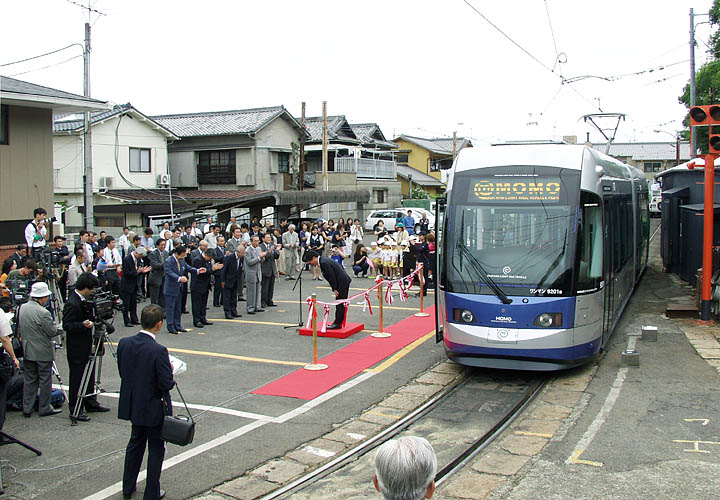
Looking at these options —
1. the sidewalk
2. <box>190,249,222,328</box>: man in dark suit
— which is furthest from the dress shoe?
<box>190,249,222,328</box>: man in dark suit

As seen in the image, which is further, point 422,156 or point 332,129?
point 422,156

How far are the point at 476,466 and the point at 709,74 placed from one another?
1240 inches

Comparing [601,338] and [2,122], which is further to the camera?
[2,122]

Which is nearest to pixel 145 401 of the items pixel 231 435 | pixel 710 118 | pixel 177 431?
pixel 177 431

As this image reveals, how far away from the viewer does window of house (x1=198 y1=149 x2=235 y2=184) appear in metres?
35.8

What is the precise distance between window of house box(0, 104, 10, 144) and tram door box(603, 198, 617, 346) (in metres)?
15.7

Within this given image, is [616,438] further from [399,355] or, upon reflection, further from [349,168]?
[349,168]

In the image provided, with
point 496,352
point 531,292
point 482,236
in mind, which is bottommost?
point 496,352

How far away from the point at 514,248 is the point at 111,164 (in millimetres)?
25246

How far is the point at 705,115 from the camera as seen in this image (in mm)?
13180

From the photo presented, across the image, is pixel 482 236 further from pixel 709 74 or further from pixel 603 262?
pixel 709 74

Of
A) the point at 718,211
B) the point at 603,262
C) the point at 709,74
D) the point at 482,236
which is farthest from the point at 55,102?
the point at 709,74

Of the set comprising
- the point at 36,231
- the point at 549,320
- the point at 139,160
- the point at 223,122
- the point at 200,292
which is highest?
the point at 223,122

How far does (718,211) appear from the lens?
1689 centimetres
